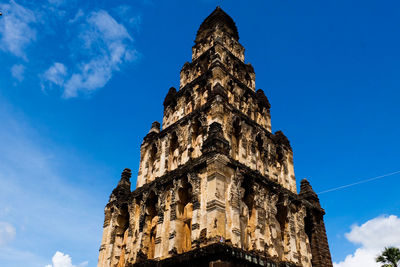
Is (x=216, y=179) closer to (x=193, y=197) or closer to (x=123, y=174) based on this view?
(x=193, y=197)

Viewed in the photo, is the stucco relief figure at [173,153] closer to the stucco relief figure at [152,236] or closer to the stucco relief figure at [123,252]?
the stucco relief figure at [152,236]

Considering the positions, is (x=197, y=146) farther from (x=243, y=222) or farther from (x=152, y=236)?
(x=152, y=236)

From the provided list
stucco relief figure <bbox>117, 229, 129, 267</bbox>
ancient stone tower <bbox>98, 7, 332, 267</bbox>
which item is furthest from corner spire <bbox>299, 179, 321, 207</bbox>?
stucco relief figure <bbox>117, 229, 129, 267</bbox>

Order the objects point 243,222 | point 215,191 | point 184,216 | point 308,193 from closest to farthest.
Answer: point 215,191 < point 243,222 < point 184,216 < point 308,193

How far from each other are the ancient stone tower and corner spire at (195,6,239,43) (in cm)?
102

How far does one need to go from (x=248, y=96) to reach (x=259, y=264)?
13684mm

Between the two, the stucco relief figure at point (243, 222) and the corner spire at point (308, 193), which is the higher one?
the corner spire at point (308, 193)

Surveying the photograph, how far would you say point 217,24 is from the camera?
92.3 ft

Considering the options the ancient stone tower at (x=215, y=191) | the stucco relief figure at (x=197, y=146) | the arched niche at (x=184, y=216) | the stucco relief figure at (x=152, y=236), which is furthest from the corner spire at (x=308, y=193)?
the stucco relief figure at (x=152, y=236)

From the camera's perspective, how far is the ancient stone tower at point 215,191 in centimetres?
1539

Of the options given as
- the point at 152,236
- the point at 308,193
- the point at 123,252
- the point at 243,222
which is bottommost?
the point at 123,252

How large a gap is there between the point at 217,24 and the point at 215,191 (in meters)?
18.0

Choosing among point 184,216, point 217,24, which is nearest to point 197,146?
point 184,216

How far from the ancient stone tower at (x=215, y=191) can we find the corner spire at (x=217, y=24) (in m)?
1.02
